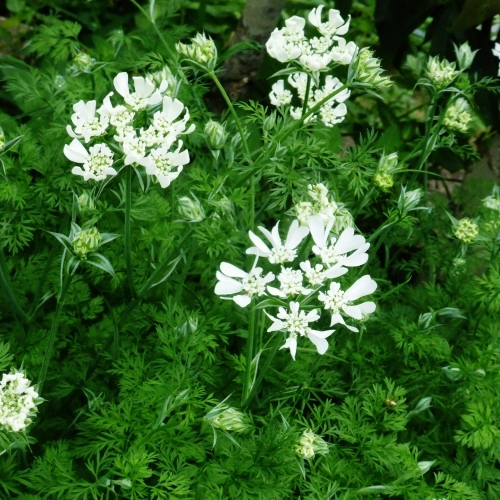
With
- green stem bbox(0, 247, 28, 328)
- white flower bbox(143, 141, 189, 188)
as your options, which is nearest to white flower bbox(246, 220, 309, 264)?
white flower bbox(143, 141, 189, 188)

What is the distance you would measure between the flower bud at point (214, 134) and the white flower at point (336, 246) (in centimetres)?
39

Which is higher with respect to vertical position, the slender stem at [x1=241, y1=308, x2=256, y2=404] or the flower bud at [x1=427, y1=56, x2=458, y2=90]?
the flower bud at [x1=427, y1=56, x2=458, y2=90]

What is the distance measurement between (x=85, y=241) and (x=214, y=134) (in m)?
0.47

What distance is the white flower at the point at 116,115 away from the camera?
4.56ft

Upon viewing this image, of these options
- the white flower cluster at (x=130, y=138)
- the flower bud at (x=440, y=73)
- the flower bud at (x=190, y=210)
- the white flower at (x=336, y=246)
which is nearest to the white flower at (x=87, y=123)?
the white flower cluster at (x=130, y=138)

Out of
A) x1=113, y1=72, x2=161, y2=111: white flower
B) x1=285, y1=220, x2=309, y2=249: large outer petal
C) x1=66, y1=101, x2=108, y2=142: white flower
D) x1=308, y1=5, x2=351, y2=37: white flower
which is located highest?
x1=308, y1=5, x2=351, y2=37: white flower

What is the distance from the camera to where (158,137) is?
1.38 m

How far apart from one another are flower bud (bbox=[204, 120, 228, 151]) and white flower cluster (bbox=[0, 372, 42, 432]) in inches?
27.3

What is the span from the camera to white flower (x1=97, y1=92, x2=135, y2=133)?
1.39m

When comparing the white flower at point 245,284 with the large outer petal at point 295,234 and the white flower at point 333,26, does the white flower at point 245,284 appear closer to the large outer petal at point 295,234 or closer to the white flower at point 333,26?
the large outer petal at point 295,234

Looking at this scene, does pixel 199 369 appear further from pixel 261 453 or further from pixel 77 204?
pixel 77 204

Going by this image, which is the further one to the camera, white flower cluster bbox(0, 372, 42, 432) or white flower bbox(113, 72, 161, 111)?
white flower bbox(113, 72, 161, 111)

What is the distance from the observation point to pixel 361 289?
143 centimetres

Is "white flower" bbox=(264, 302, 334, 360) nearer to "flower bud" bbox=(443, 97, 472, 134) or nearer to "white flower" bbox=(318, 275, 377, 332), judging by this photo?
"white flower" bbox=(318, 275, 377, 332)
